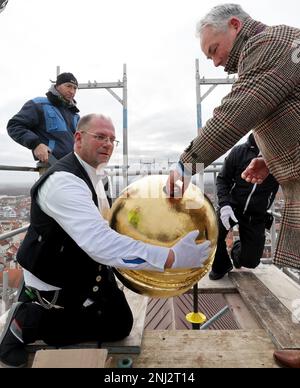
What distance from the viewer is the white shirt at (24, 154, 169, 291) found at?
1413 mm

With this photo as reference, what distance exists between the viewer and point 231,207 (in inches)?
126

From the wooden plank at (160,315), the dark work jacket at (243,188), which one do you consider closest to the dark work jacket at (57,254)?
the dark work jacket at (243,188)

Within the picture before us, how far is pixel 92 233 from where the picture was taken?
1.42m

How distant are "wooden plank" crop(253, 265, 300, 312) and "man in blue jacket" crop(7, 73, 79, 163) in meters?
2.29

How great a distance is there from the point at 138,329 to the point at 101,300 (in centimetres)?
35

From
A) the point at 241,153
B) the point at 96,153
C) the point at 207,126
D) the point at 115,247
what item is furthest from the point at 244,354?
the point at 241,153

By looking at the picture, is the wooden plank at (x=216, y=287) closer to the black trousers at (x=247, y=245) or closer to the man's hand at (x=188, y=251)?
the black trousers at (x=247, y=245)

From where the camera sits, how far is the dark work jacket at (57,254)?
5.31 feet

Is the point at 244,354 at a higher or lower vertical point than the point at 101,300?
lower

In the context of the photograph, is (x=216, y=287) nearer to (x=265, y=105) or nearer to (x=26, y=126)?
(x=265, y=105)

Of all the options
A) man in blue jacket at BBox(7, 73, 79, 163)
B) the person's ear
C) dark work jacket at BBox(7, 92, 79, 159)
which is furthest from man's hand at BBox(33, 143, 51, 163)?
the person's ear

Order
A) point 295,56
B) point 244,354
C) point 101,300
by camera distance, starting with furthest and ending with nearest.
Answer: point 101,300
point 244,354
point 295,56

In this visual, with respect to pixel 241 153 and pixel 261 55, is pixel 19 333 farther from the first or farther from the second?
pixel 241 153

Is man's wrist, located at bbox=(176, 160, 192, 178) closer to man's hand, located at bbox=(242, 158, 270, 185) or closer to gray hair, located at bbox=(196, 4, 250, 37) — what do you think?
gray hair, located at bbox=(196, 4, 250, 37)
